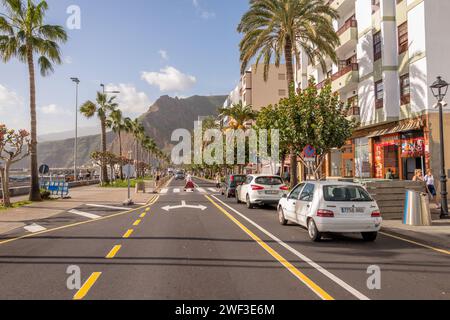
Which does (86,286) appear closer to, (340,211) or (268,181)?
(340,211)

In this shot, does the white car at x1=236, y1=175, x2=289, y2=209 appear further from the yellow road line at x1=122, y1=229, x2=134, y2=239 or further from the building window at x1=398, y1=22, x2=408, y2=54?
the building window at x1=398, y1=22, x2=408, y2=54

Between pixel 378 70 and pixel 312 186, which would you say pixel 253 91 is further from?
pixel 312 186

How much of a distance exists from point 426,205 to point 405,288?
7.70m

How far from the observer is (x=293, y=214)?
1112cm

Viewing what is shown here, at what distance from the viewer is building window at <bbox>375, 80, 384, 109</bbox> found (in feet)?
80.1

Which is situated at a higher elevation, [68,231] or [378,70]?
[378,70]

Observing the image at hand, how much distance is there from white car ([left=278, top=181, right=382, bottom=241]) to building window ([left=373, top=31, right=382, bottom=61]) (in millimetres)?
18230

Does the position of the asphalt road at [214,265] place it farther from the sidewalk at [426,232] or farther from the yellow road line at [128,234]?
the sidewalk at [426,232]

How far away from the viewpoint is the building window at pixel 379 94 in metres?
24.4

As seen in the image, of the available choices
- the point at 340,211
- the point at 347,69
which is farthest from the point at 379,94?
the point at 340,211

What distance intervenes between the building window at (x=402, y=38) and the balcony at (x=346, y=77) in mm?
4511

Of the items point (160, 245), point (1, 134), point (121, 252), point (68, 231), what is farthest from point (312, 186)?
point (1, 134)

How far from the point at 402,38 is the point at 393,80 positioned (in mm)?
2504

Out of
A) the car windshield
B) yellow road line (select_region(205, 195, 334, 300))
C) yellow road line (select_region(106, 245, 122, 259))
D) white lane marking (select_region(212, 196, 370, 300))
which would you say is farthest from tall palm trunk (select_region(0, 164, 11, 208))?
the car windshield
